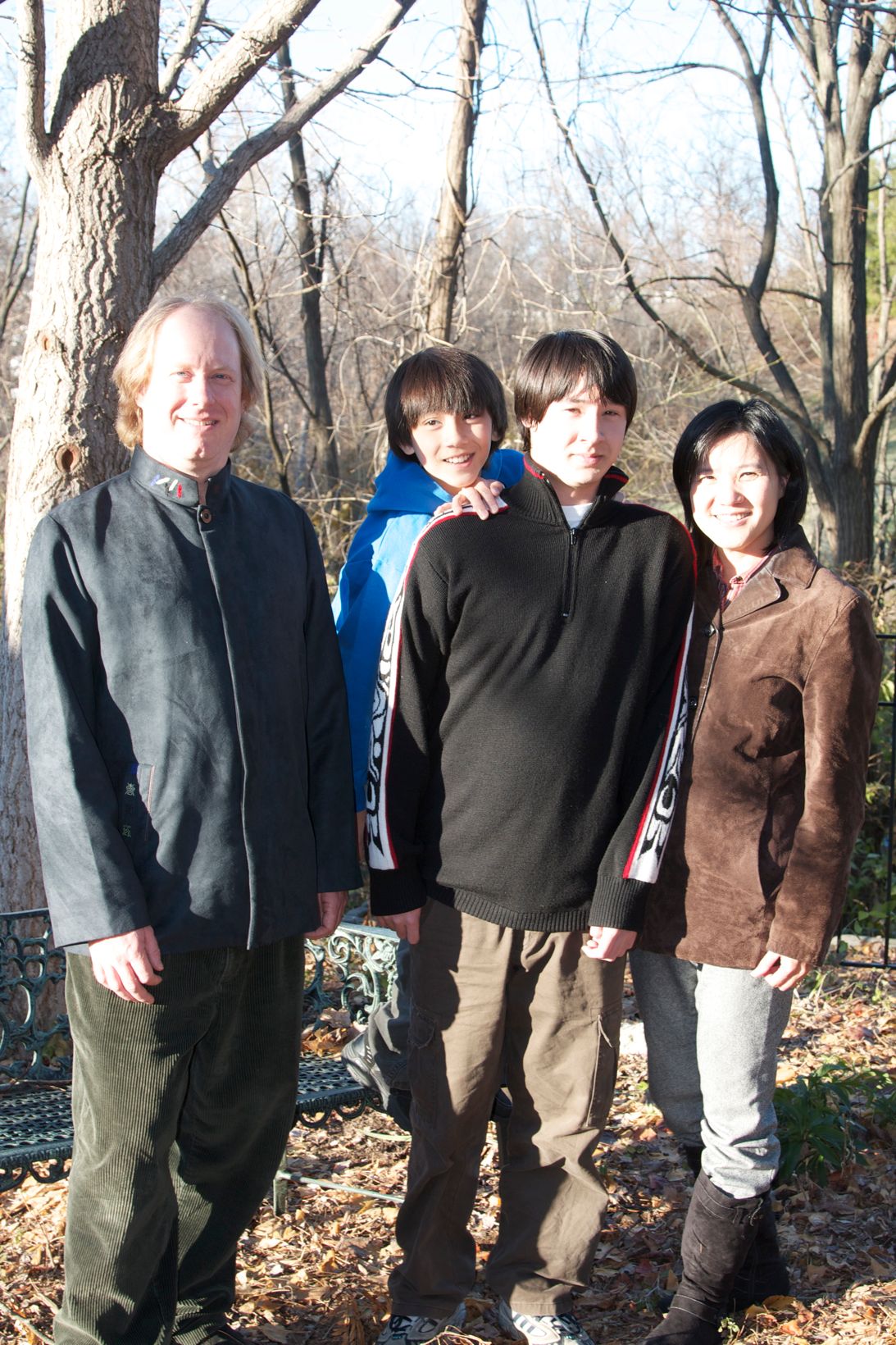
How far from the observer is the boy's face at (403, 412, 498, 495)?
2609mm

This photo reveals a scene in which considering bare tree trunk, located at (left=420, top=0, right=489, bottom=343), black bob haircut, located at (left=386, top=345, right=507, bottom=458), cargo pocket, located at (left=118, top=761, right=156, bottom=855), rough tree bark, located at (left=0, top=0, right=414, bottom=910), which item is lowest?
cargo pocket, located at (left=118, top=761, right=156, bottom=855)

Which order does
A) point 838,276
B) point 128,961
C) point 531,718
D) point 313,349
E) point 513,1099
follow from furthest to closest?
point 313,349
point 838,276
point 513,1099
point 531,718
point 128,961

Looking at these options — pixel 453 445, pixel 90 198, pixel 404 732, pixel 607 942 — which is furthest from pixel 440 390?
pixel 90 198

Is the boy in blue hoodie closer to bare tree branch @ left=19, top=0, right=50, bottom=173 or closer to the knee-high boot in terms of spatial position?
the knee-high boot

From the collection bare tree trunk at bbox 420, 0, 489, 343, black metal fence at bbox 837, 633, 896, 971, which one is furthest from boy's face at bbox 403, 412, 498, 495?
bare tree trunk at bbox 420, 0, 489, 343

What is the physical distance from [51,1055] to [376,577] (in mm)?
2058

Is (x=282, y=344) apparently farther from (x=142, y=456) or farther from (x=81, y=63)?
(x=142, y=456)

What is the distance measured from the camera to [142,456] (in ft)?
7.44

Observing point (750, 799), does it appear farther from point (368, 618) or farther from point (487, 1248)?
point (487, 1248)

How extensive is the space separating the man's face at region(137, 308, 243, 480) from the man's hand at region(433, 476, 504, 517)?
1.56ft

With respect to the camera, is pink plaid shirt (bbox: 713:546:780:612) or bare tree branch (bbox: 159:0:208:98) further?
bare tree branch (bbox: 159:0:208:98)

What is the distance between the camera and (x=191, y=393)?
221 cm

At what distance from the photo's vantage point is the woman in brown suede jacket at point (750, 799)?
2.32 meters

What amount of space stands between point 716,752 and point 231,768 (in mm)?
988
